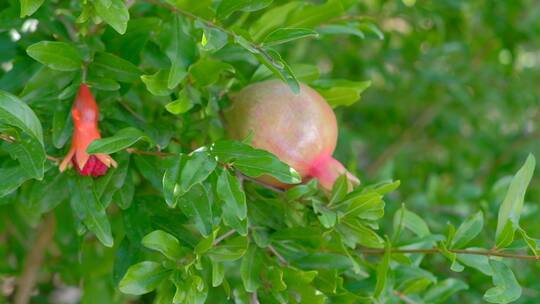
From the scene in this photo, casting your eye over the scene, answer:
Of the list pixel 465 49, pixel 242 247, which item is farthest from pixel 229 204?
pixel 465 49

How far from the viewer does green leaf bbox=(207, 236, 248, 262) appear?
2.39 ft

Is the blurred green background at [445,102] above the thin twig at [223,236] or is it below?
below

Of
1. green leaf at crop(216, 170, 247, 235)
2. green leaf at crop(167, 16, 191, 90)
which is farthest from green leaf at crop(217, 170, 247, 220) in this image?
green leaf at crop(167, 16, 191, 90)

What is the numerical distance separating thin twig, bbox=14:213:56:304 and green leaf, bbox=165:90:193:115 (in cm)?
47

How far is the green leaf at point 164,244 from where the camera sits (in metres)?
0.70

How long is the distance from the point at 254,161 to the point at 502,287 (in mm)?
263

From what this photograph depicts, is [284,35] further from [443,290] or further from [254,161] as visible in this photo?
[443,290]

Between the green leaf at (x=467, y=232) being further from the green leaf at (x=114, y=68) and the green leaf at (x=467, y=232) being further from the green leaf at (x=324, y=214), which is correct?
the green leaf at (x=114, y=68)

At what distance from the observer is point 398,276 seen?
36.2 inches

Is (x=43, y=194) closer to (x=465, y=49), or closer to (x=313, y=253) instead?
(x=313, y=253)

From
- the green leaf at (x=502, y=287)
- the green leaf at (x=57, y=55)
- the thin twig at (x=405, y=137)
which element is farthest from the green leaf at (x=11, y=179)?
the thin twig at (x=405, y=137)

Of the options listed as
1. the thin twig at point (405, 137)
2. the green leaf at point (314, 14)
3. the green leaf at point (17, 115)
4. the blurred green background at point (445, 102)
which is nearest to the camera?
the green leaf at point (17, 115)

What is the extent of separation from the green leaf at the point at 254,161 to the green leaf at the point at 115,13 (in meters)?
0.13

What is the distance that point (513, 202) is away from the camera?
2.65 feet
